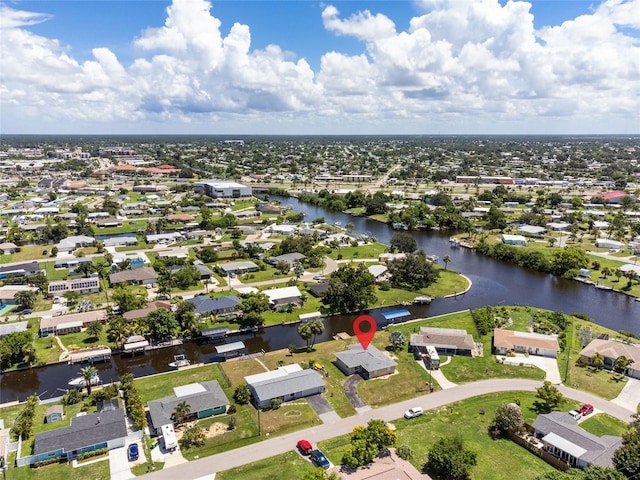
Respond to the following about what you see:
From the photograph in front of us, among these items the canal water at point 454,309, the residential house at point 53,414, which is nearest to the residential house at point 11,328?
the canal water at point 454,309

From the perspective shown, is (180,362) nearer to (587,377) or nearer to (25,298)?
(25,298)

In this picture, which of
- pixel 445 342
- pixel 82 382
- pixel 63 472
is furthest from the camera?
pixel 445 342

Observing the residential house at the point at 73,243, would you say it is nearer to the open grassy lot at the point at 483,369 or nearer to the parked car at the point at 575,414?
the open grassy lot at the point at 483,369

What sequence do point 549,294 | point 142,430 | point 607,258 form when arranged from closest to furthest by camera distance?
1. point 142,430
2. point 549,294
3. point 607,258

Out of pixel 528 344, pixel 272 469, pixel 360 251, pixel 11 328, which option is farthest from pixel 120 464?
pixel 360 251

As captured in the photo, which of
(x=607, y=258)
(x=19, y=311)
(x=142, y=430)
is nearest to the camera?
(x=142, y=430)

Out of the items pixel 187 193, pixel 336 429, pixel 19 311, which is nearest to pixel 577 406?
pixel 336 429

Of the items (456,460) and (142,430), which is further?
(142,430)

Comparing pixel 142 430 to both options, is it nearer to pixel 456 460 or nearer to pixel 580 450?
pixel 456 460
